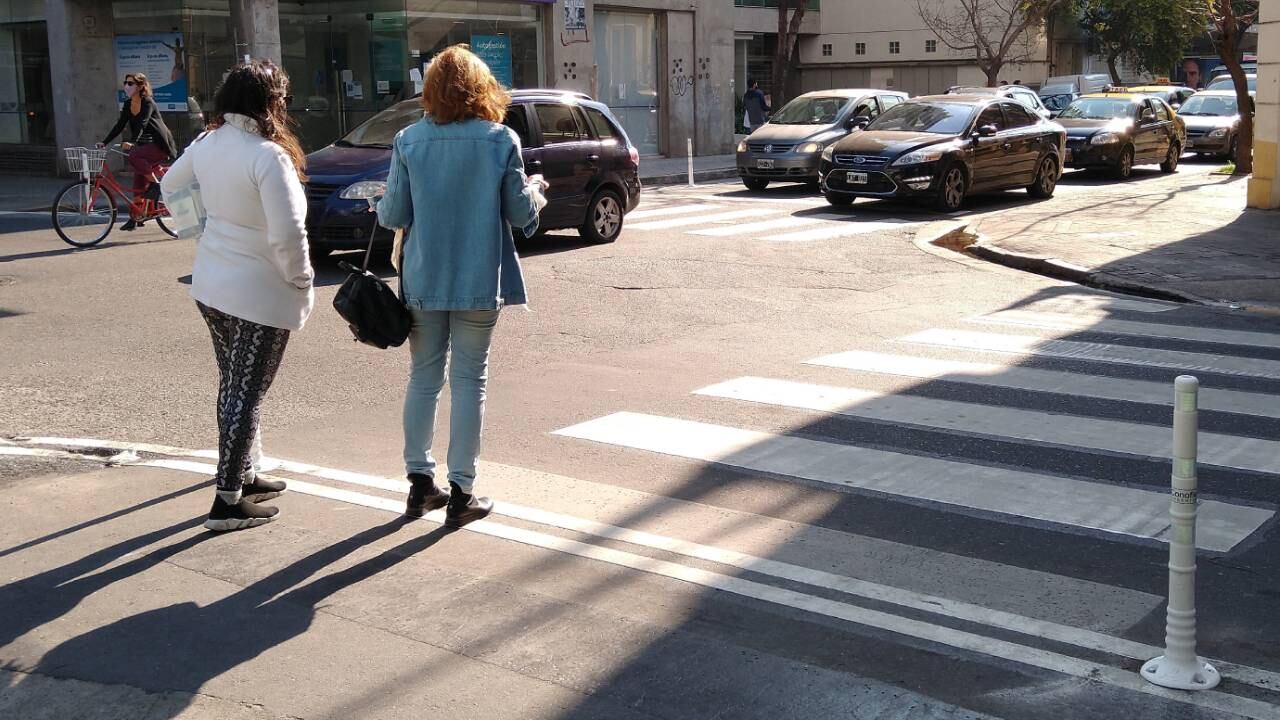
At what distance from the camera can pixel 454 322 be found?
18.6 feet

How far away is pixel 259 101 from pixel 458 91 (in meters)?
0.80

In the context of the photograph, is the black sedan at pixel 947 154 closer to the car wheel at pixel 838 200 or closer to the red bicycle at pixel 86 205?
the car wheel at pixel 838 200

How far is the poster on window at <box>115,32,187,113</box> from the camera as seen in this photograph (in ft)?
82.1

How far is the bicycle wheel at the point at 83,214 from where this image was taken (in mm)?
14914

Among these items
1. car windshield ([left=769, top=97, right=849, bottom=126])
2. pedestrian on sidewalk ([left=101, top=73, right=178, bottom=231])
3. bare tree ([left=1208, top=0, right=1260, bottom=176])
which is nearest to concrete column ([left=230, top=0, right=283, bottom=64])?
pedestrian on sidewalk ([left=101, top=73, right=178, bottom=231])

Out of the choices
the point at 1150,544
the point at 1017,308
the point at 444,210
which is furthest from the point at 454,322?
the point at 1017,308

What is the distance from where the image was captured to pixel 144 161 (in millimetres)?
15734

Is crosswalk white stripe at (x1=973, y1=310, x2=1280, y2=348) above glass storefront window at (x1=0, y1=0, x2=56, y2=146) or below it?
below

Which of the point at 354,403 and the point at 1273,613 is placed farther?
the point at 354,403

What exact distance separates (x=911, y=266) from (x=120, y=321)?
297 inches

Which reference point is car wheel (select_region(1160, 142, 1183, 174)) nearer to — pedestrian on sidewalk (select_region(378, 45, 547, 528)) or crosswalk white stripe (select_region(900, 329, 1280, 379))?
crosswalk white stripe (select_region(900, 329, 1280, 379))

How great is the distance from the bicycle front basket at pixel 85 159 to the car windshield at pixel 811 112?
486 inches

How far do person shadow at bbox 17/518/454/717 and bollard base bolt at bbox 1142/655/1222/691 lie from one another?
270cm

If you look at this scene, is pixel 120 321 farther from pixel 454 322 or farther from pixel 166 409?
pixel 454 322
